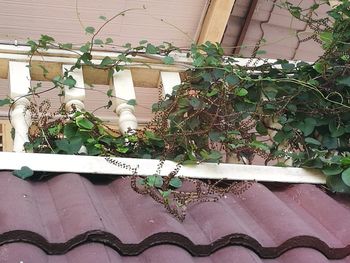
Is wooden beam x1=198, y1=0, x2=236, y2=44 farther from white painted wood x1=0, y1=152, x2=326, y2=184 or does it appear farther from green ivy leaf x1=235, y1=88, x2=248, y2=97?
white painted wood x1=0, y1=152, x2=326, y2=184

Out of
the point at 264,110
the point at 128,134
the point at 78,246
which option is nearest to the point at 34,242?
the point at 78,246

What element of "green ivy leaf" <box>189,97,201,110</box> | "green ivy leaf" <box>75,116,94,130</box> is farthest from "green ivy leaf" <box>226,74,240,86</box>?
"green ivy leaf" <box>75,116,94,130</box>

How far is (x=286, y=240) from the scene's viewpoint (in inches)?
75.1

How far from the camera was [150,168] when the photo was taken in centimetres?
223

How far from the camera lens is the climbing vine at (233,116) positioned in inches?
94.1

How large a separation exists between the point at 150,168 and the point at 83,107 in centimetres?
51

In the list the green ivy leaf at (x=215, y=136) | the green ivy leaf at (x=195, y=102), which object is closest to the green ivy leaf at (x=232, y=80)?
the green ivy leaf at (x=195, y=102)

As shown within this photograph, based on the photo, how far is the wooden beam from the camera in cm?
411


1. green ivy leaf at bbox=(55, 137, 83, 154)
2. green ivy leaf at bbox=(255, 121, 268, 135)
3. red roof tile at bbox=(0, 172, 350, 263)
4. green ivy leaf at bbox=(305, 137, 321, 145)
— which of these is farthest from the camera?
green ivy leaf at bbox=(255, 121, 268, 135)

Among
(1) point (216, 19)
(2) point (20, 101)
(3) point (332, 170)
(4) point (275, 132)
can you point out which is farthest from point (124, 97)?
(1) point (216, 19)

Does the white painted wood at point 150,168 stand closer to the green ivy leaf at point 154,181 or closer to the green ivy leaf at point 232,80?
the green ivy leaf at point 154,181

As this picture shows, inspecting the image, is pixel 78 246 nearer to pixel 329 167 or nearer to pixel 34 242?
pixel 34 242

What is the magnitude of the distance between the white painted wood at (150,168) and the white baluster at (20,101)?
0.91ft

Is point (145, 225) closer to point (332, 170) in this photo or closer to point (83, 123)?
point (83, 123)
